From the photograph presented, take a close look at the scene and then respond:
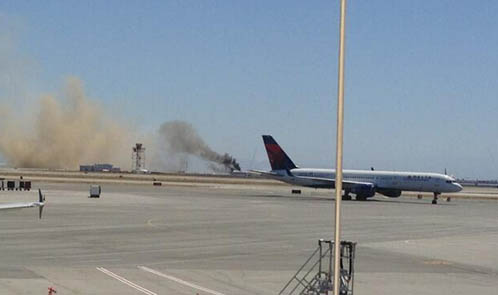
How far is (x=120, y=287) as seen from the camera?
24.7 m

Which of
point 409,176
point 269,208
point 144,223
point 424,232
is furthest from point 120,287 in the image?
point 409,176

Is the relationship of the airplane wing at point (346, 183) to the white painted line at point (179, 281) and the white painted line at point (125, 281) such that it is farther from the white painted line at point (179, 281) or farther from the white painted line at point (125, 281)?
the white painted line at point (125, 281)

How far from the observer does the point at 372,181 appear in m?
100

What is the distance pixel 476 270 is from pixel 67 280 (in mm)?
17013

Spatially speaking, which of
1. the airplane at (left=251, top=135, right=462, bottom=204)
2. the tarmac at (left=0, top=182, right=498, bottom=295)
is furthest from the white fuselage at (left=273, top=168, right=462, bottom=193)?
the tarmac at (left=0, top=182, right=498, bottom=295)

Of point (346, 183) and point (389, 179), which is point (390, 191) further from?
point (346, 183)

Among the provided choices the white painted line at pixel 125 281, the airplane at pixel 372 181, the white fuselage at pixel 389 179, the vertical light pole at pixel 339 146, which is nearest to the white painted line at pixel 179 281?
the white painted line at pixel 125 281

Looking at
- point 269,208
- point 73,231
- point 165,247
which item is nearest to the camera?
point 165,247

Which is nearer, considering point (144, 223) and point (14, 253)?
point (14, 253)

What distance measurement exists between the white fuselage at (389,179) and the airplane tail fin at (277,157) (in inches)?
54.1

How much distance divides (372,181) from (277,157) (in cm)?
1487

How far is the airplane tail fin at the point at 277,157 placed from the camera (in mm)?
107375

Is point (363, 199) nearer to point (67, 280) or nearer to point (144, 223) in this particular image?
point (144, 223)

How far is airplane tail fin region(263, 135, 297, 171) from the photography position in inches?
4227
